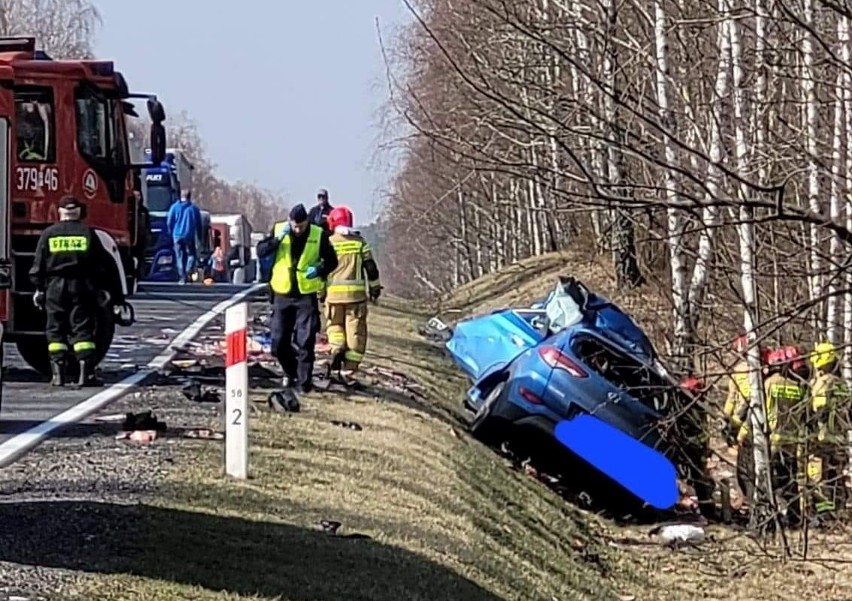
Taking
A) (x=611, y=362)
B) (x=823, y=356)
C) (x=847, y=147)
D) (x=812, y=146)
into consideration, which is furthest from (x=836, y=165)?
(x=611, y=362)

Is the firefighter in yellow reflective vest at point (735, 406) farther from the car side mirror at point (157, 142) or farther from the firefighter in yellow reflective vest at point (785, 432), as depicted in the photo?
the car side mirror at point (157, 142)

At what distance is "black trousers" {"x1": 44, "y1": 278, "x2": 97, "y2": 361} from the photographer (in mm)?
14523

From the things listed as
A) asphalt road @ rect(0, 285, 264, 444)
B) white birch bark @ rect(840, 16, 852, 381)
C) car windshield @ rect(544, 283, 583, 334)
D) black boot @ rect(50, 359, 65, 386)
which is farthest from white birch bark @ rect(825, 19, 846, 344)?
black boot @ rect(50, 359, 65, 386)

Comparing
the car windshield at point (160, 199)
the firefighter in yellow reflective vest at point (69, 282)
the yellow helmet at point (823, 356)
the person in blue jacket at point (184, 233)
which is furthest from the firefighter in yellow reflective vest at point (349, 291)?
the car windshield at point (160, 199)

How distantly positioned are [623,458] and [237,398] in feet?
19.3

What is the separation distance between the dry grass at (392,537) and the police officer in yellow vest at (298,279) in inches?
22.9

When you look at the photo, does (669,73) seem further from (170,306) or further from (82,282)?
(170,306)

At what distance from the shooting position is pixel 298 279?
14617 mm

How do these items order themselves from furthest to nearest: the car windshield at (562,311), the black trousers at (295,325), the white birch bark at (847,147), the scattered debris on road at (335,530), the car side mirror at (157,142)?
the car windshield at (562,311) < the car side mirror at (157,142) < the black trousers at (295,325) < the white birch bark at (847,147) < the scattered debris on road at (335,530)

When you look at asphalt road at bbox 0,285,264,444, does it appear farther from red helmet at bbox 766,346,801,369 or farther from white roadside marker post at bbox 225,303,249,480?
red helmet at bbox 766,346,801,369

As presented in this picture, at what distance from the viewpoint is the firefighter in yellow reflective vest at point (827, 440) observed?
41.1ft

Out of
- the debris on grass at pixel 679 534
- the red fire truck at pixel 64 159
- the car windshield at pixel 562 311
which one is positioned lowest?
the debris on grass at pixel 679 534

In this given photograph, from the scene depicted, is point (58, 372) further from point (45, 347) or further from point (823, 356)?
point (823, 356)

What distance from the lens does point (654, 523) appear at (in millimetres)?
15789
